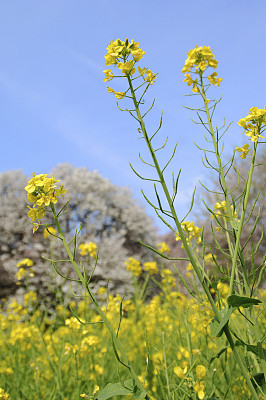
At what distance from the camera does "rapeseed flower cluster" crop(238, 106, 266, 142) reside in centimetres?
160

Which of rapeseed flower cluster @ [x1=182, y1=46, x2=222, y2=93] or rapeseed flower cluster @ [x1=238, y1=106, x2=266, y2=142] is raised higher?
rapeseed flower cluster @ [x1=182, y1=46, x2=222, y2=93]

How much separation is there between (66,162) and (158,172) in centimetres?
1109

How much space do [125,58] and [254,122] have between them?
65cm

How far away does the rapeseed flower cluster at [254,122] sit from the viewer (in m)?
1.60

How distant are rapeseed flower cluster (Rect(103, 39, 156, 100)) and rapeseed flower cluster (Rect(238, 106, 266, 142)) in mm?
479

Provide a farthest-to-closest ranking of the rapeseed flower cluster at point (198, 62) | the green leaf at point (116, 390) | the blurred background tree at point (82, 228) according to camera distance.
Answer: the blurred background tree at point (82, 228)
the rapeseed flower cluster at point (198, 62)
the green leaf at point (116, 390)

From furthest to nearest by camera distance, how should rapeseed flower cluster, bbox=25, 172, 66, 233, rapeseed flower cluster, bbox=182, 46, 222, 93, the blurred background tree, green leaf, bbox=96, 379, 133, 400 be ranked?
the blurred background tree → rapeseed flower cluster, bbox=182, 46, 222, 93 → rapeseed flower cluster, bbox=25, 172, 66, 233 → green leaf, bbox=96, 379, 133, 400

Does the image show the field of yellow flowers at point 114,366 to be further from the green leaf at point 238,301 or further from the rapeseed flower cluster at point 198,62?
the rapeseed flower cluster at point 198,62

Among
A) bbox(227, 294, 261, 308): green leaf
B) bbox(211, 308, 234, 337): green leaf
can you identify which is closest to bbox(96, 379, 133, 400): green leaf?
bbox(211, 308, 234, 337): green leaf

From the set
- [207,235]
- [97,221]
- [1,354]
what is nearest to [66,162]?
[97,221]

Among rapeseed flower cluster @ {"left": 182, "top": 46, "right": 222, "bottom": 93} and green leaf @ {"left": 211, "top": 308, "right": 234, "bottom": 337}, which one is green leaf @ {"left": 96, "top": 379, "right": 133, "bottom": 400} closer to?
green leaf @ {"left": 211, "top": 308, "right": 234, "bottom": 337}

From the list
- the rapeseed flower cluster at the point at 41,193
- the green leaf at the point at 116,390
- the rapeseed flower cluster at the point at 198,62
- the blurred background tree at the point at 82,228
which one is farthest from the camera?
the blurred background tree at the point at 82,228

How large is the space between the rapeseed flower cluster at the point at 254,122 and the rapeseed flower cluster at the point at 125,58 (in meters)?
0.48

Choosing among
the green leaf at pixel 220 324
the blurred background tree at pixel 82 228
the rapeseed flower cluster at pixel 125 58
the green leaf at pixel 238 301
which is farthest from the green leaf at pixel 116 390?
the blurred background tree at pixel 82 228
